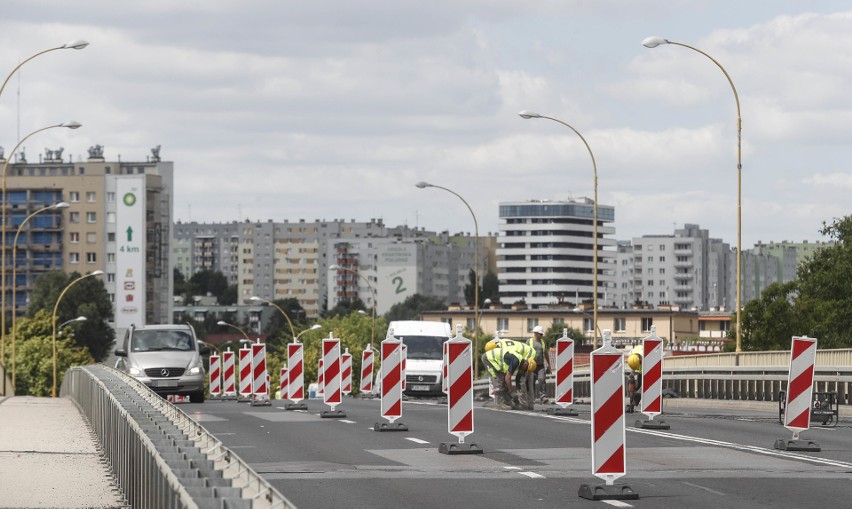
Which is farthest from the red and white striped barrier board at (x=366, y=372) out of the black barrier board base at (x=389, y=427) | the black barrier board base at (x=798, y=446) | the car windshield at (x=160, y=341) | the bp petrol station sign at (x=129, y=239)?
the bp petrol station sign at (x=129, y=239)

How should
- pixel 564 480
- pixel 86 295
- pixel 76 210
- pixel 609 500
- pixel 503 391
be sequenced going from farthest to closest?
1. pixel 76 210
2. pixel 86 295
3. pixel 503 391
4. pixel 564 480
5. pixel 609 500

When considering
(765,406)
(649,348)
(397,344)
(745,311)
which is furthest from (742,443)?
(745,311)

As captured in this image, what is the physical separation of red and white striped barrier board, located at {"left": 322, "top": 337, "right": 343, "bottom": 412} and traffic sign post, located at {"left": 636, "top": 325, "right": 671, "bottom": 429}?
5614mm

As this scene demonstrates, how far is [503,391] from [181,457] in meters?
20.7

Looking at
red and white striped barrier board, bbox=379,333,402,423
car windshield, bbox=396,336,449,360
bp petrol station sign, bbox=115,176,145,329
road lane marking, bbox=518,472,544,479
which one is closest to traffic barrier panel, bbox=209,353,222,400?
car windshield, bbox=396,336,449,360

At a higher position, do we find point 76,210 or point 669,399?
point 76,210

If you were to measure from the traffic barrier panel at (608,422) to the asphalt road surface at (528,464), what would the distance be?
9.8 inches

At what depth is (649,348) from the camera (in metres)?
23.6

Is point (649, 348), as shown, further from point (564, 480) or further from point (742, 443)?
point (564, 480)

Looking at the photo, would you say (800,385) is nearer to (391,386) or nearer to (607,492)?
(391,386)

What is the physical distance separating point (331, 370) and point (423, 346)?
78.9ft

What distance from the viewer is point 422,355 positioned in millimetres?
50594

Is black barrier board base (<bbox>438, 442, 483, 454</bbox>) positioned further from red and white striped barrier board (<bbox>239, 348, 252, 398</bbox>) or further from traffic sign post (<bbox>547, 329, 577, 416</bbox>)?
red and white striped barrier board (<bbox>239, 348, 252, 398</bbox>)

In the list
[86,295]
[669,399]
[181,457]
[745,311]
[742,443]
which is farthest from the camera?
[86,295]
